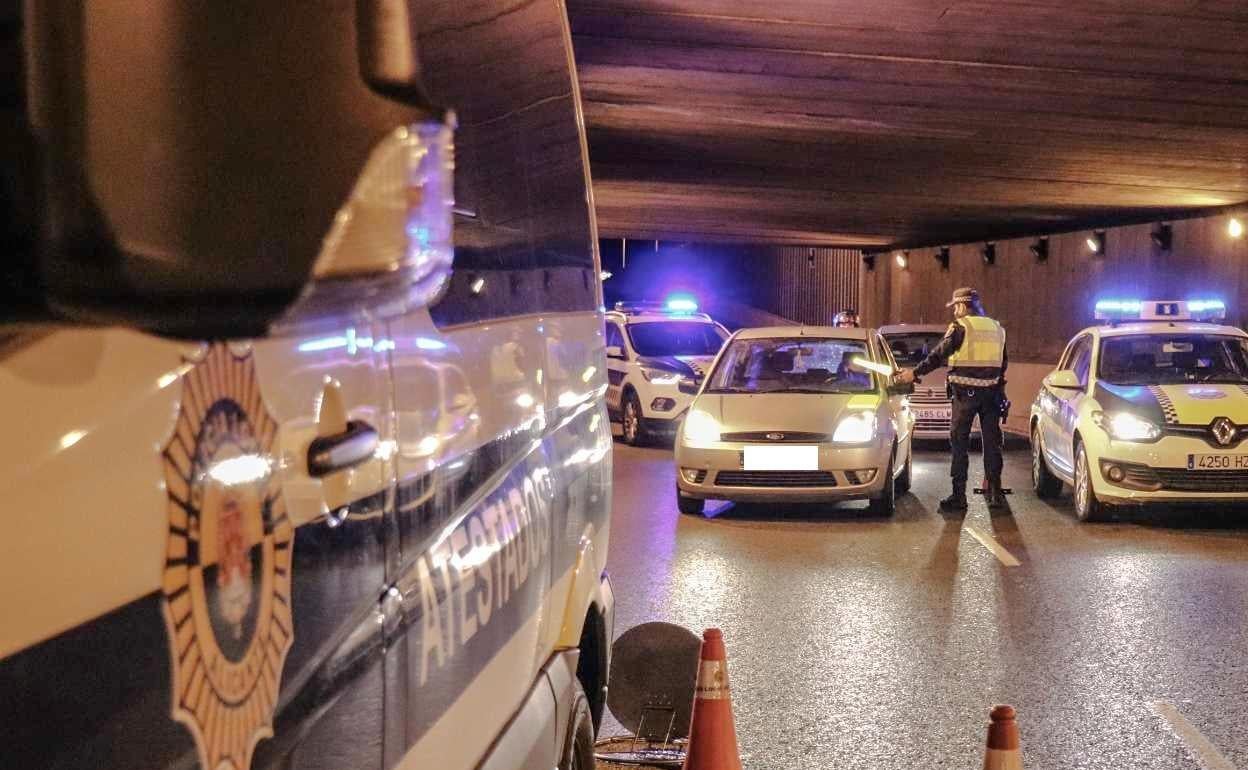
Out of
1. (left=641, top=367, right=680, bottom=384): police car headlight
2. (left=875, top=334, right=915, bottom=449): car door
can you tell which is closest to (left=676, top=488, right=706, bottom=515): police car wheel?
(left=875, top=334, right=915, bottom=449): car door

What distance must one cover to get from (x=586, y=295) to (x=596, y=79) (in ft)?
31.7

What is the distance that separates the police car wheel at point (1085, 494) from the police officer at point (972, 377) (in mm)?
963

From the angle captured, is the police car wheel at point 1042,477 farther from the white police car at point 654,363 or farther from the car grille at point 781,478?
the white police car at point 654,363

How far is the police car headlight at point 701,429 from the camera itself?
11.8m

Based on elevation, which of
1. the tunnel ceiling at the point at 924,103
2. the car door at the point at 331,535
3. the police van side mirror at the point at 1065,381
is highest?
the tunnel ceiling at the point at 924,103

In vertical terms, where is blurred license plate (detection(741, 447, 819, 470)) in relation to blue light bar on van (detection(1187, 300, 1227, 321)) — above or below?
below

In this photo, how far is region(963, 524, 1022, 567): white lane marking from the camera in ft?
32.1

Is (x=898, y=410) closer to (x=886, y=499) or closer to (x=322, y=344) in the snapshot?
(x=886, y=499)

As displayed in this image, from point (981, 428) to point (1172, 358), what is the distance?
1.65 metres

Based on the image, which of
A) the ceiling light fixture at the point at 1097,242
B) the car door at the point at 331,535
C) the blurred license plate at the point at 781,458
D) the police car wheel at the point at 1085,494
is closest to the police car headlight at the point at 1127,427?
the police car wheel at the point at 1085,494

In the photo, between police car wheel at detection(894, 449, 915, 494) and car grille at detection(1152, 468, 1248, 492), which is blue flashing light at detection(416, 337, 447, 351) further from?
police car wheel at detection(894, 449, 915, 494)

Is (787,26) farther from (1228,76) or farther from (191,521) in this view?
(191,521)

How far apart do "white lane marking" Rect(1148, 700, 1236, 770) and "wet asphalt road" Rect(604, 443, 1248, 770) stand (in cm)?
1

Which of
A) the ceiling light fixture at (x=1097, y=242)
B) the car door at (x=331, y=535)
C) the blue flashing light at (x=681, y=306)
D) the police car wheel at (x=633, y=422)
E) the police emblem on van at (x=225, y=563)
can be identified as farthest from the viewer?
the ceiling light fixture at (x=1097, y=242)
